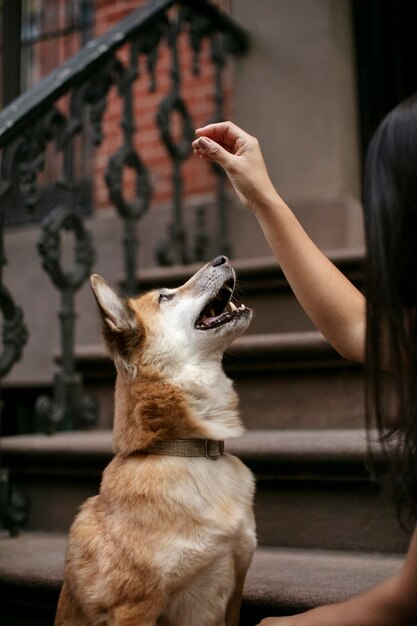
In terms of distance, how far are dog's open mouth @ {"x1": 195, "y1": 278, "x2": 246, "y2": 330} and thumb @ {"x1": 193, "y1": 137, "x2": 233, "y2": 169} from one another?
1.41ft

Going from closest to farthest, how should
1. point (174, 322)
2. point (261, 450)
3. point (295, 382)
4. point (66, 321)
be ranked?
point (174, 322) → point (261, 450) → point (295, 382) → point (66, 321)

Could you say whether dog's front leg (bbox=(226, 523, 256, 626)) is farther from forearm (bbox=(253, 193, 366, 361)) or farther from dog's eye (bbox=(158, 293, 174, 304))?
dog's eye (bbox=(158, 293, 174, 304))

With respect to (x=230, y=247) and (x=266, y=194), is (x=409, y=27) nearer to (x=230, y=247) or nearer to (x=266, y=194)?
(x=230, y=247)

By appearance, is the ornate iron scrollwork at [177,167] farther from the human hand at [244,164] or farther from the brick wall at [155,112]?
the human hand at [244,164]

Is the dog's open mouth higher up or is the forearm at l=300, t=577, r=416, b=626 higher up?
the dog's open mouth

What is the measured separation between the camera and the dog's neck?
1.94 m

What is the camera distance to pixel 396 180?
1.39 metres

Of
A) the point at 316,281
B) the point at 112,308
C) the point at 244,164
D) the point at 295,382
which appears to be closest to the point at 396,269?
the point at 316,281

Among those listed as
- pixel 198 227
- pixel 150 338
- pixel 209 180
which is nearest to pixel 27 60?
pixel 209 180

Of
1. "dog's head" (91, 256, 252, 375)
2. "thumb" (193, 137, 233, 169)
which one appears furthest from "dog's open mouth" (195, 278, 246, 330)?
"thumb" (193, 137, 233, 169)

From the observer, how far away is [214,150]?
1911 mm

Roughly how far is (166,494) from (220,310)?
2.26 feet

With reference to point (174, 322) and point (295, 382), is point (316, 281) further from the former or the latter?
point (295, 382)

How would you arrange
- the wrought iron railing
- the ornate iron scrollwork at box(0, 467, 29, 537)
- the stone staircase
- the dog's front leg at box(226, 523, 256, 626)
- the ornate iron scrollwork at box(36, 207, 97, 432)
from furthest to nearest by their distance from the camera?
the ornate iron scrollwork at box(36, 207, 97, 432), the wrought iron railing, the ornate iron scrollwork at box(0, 467, 29, 537), the stone staircase, the dog's front leg at box(226, 523, 256, 626)
